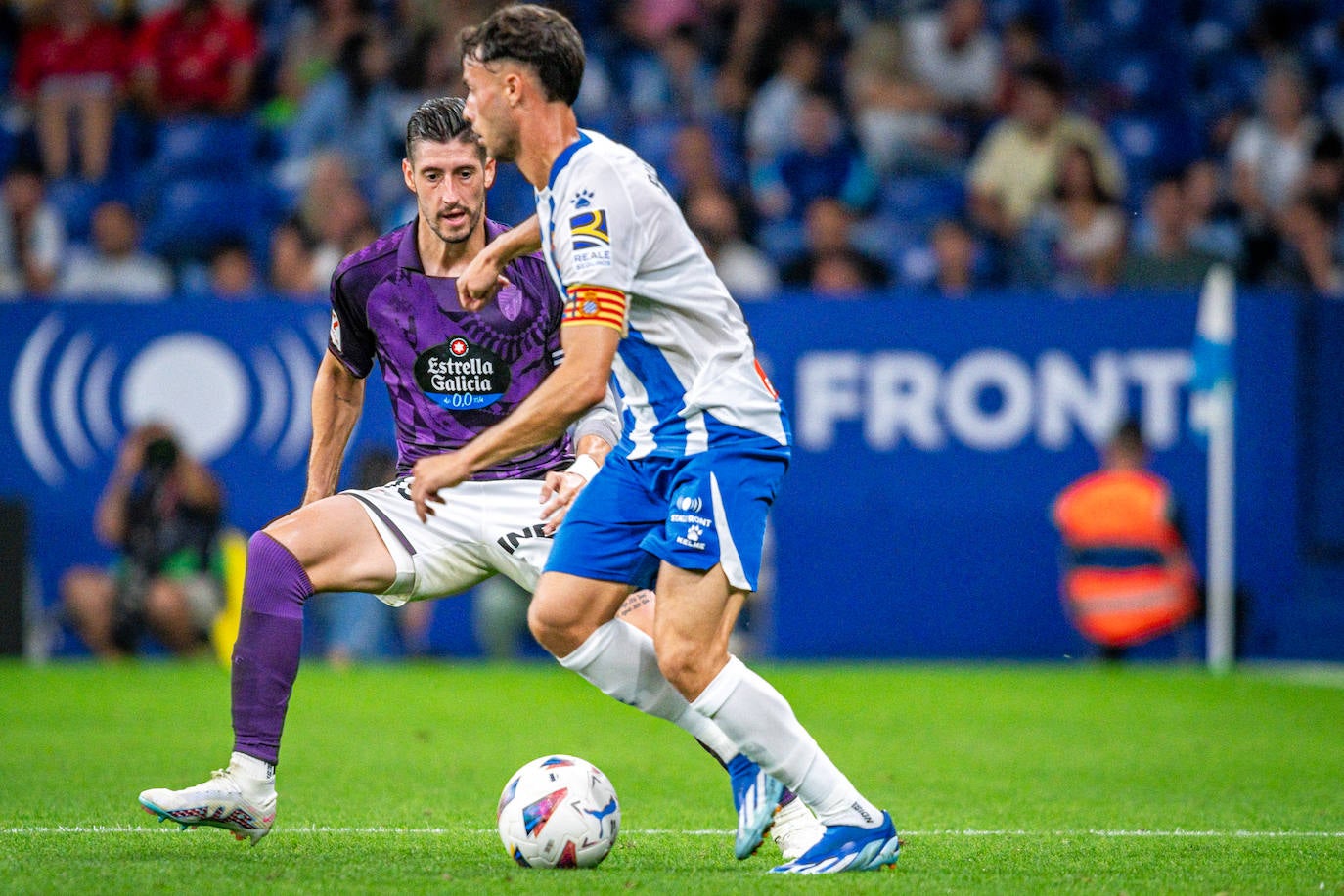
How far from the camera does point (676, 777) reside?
7.75 m

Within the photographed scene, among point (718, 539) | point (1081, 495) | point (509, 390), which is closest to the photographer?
point (718, 539)

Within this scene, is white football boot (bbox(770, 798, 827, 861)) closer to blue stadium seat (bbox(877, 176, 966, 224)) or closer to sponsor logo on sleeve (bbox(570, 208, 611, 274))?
sponsor logo on sleeve (bbox(570, 208, 611, 274))

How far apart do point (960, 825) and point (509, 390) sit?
2.11m

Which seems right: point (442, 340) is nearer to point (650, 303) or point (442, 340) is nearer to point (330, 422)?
point (330, 422)

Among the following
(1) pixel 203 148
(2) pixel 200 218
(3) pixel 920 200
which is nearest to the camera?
(2) pixel 200 218

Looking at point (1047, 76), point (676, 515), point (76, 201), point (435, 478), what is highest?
point (1047, 76)

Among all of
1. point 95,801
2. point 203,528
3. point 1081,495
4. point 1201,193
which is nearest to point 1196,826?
point 95,801

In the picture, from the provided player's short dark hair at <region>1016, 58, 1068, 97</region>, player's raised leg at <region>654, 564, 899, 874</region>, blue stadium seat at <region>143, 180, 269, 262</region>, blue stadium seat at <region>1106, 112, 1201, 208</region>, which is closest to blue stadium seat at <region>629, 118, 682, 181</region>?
player's short dark hair at <region>1016, 58, 1068, 97</region>

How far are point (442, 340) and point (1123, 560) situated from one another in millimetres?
7532

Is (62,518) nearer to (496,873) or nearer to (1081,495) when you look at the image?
(1081,495)

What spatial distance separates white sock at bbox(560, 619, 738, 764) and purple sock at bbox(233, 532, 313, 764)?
86cm

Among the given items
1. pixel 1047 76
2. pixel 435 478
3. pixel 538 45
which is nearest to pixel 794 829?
pixel 435 478

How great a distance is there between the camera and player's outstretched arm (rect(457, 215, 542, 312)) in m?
5.43

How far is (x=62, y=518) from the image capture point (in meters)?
13.2
